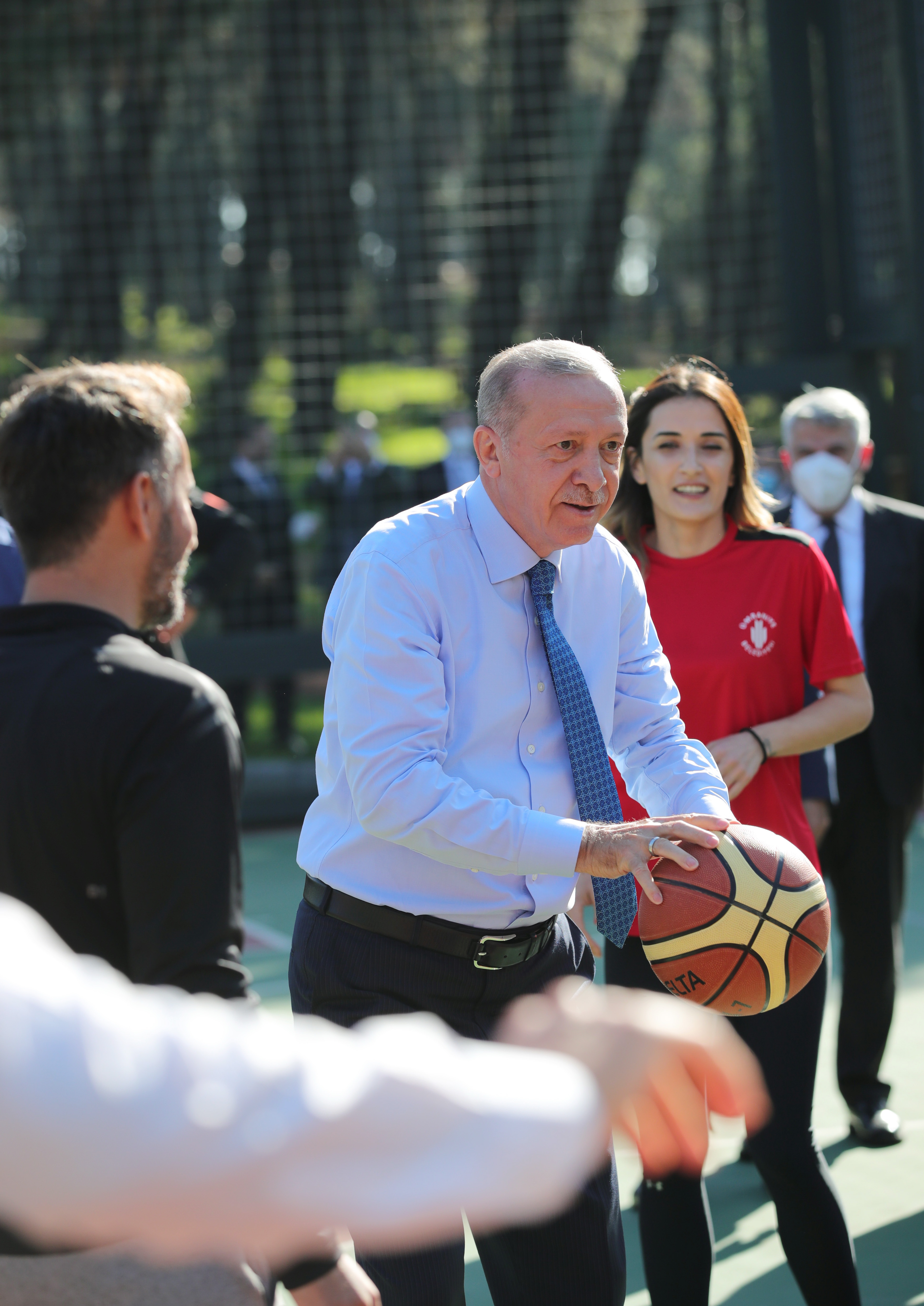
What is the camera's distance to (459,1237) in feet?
7.34

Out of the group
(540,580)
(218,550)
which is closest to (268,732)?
(218,550)

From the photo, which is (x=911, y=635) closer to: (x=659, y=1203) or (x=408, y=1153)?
A: (x=659, y=1203)

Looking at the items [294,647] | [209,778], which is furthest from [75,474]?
[294,647]

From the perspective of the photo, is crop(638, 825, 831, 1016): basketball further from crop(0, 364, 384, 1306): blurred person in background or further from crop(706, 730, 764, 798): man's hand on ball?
crop(0, 364, 384, 1306): blurred person in background

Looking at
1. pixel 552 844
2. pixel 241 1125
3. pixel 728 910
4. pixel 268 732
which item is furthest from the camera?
pixel 268 732

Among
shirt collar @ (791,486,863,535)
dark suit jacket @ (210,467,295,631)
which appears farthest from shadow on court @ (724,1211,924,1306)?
dark suit jacket @ (210,467,295,631)

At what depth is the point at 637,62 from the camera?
32.2 ft

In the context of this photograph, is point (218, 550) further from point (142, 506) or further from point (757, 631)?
point (142, 506)

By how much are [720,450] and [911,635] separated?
1432 millimetres

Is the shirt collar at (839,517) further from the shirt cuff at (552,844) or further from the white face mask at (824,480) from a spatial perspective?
the shirt cuff at (552,844)

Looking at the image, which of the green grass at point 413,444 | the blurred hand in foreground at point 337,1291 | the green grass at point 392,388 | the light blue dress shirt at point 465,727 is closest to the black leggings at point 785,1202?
the light blue dress shirt at point 465,727

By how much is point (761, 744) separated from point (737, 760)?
0.27 ft

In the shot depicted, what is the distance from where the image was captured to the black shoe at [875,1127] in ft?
13.3

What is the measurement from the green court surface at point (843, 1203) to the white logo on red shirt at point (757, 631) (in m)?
1.03
